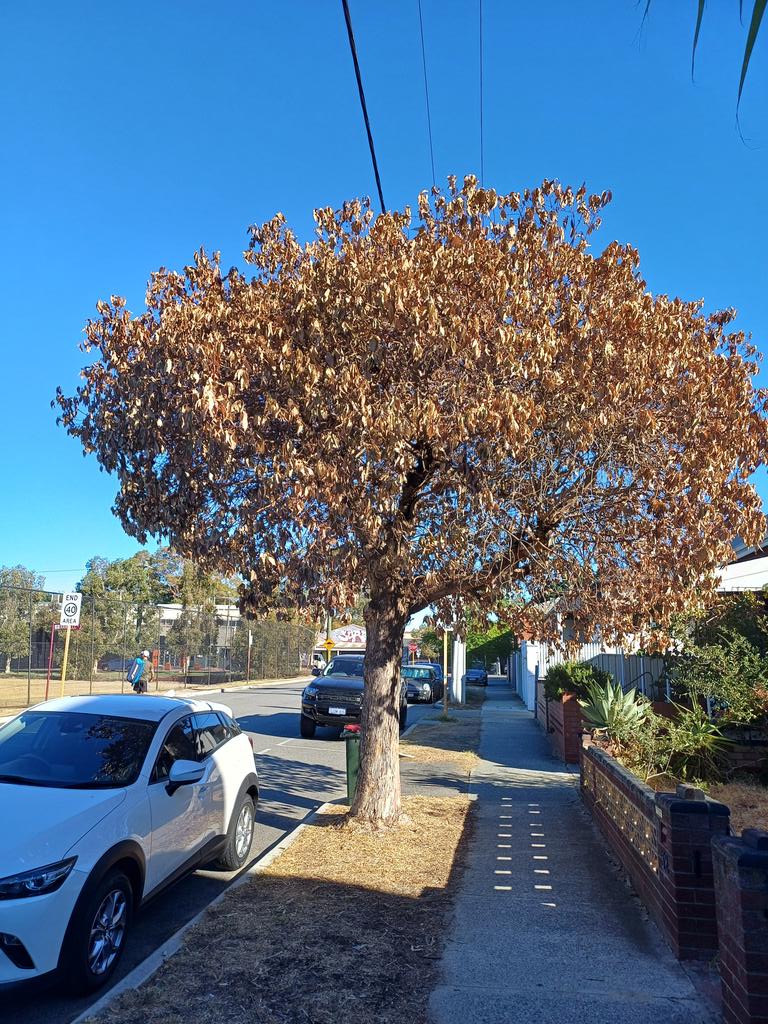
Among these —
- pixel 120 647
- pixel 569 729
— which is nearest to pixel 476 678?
pixel 120 647

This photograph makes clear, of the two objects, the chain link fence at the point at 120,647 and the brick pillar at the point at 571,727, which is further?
the chain link fence at the point at 120,647

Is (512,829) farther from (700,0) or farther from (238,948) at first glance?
(700,0)

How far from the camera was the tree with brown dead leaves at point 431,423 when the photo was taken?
20.4ft

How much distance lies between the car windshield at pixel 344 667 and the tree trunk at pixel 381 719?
11.3 metres

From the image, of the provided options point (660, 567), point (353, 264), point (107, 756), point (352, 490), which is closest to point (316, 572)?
point (352, 490)

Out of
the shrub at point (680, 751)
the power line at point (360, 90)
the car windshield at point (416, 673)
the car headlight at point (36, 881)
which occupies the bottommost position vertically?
the car headlight at point (36, 881)

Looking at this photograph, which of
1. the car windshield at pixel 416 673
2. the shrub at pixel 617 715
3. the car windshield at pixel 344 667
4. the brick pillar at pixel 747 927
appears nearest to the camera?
the brick pillar at pixel 747 927

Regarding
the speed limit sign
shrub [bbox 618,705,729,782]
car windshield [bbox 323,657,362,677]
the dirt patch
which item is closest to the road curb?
shrub [bbox 618,705,729,782]

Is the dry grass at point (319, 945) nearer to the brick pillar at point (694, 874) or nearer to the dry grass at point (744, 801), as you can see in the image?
A: the brick pillar at point (694, 874)

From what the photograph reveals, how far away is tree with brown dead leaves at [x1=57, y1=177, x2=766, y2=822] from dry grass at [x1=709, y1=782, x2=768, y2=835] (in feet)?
6.26

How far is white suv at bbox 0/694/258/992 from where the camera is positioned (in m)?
4.05

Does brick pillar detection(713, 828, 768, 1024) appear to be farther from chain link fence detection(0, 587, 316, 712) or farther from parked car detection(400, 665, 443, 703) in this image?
parked car detection(400, 665, 443, 703)

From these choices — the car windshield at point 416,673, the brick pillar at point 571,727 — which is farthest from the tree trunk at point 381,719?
the car windshield at point 416,673

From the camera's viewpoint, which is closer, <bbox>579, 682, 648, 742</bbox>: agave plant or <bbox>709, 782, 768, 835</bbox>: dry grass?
<bbox>709, 782, 768, 835</bbox>: dry grass
